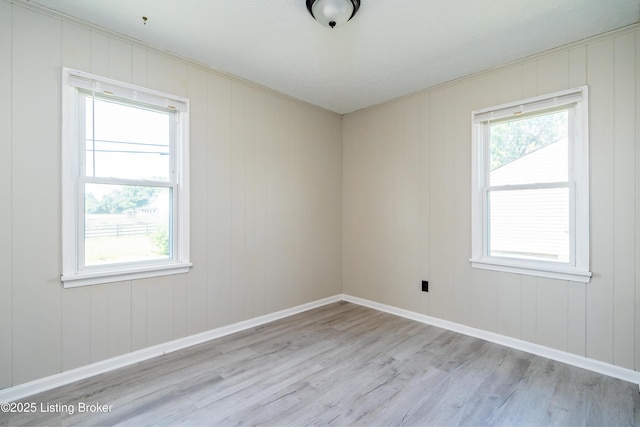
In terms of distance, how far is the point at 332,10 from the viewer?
6.50ft

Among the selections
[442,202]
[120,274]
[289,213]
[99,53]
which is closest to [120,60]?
[99,53]

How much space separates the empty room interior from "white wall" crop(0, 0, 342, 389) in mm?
16

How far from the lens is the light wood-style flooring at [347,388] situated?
1.82 meters

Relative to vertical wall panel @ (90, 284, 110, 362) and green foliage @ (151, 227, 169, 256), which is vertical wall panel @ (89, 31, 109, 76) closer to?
green foliage @ (151, 227, 169, 256)

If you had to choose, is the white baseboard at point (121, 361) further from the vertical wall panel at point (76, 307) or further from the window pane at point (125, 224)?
the window pane at point (125, 224)

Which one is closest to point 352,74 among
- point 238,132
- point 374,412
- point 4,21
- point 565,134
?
point 238,132

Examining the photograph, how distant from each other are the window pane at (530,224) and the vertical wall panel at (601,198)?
207 millimetres

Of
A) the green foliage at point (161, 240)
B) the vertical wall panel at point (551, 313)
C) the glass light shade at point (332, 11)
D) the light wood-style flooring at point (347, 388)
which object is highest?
the glass light shade at point (332, 11)

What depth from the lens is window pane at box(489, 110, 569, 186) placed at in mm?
2598

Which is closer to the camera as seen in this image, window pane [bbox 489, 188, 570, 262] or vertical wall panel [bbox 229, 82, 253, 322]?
window pane [bbox 489, 188, 570, 262]

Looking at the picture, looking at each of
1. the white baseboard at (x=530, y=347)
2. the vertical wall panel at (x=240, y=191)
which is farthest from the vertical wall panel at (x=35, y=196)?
the white baseboard at (x=530, y=347)

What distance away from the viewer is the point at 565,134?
8.44ft

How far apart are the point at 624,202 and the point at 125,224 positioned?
3.87 metres

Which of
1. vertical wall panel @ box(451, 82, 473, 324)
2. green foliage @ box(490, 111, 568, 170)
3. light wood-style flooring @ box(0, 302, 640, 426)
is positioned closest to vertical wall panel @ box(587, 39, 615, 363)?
green foliage @ box(490, 111, 568, 170)
